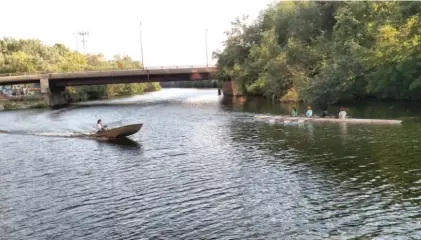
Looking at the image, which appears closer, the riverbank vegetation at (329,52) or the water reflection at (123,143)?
the water reflection at (123,143)

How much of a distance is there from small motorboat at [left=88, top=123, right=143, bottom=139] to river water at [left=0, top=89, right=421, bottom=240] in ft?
2.91

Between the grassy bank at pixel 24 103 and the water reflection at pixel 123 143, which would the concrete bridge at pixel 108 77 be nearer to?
the grassy bank at pixel 24 103

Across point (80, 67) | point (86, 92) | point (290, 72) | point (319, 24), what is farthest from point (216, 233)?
point (80, 67)

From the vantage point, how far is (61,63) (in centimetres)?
13200

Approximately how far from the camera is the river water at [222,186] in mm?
17766

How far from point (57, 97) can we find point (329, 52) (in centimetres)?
6598

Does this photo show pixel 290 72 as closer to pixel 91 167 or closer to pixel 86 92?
pixel 91 167

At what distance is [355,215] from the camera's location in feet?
59.9

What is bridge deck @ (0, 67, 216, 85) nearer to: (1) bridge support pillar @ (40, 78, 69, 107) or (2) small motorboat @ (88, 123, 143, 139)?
(1) bridge support pillar @ (40, 78, 69, 107)

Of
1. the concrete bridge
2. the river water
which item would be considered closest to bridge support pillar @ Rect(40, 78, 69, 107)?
the concrete bridge

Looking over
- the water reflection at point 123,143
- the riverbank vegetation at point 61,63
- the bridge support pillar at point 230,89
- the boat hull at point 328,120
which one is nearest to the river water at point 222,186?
the water reflection at point 123,143

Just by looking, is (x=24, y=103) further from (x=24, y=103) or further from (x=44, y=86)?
(x=44, y=86)

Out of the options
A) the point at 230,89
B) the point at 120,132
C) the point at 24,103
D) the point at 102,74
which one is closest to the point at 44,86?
the point at 24,103

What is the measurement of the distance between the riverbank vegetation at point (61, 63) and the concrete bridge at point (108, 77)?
12847 millimetres
